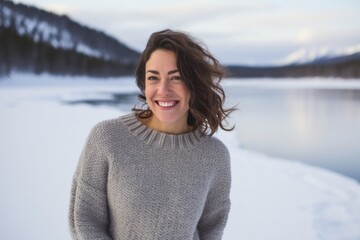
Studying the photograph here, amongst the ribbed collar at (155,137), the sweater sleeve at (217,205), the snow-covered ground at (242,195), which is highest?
the ribbed collar at (155,137)

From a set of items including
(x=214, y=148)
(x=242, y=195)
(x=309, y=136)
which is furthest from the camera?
(x=309, y=136)

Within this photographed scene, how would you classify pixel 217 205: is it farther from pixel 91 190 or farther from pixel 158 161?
pixel 91 190

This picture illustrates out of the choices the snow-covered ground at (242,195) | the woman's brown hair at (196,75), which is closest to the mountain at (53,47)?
the snow-covered ground at (242,195)

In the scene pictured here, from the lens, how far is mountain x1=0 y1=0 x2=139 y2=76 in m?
18.0

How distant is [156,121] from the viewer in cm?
110

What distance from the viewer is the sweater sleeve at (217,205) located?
3.64ft

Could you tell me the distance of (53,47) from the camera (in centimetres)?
2644

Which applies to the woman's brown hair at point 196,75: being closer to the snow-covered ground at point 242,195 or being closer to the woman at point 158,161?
the woman at point 158,161

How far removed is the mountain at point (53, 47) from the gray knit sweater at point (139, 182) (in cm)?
531

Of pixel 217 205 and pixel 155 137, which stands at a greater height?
pixel 155 137

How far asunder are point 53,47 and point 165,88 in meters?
27.2

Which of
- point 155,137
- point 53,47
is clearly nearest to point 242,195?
point 155,137

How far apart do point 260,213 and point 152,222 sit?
6.49 ft

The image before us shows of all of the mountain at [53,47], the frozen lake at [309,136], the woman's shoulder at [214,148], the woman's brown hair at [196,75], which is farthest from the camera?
the mountain at [53,47]
